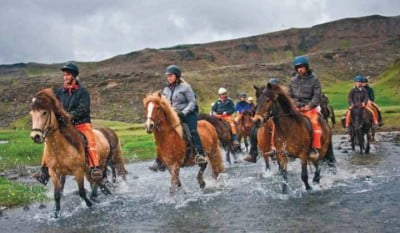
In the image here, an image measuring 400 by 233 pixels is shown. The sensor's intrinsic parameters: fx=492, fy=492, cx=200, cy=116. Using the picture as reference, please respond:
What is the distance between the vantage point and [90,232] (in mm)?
8891

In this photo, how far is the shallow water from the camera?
8.66m

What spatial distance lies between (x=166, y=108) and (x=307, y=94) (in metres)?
3.75

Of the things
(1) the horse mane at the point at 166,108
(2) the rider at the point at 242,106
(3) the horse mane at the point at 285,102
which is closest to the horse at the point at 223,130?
(1) the horse mane at the point at 166,108

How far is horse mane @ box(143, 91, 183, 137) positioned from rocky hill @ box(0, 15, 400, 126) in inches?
1608

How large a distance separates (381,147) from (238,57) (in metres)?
110

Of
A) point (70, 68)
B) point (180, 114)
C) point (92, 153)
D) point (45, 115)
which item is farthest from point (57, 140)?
point (180, 114)

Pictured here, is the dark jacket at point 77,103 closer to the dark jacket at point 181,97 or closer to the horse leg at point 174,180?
the dark jacket at point 181,97

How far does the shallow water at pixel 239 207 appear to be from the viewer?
8656 mm

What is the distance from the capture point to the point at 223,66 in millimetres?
105688

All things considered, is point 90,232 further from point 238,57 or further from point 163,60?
point 238,57

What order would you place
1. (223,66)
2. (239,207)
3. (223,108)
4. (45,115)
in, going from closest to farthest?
(45,115), (239,207), (223,108), (223,66)

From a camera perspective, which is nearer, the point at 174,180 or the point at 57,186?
the point at 57,186

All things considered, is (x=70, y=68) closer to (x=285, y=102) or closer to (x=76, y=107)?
(x=76, y=107)

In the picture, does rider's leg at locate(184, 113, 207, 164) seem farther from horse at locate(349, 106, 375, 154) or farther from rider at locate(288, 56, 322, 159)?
horse at locate(349, 106, 375, 154)
